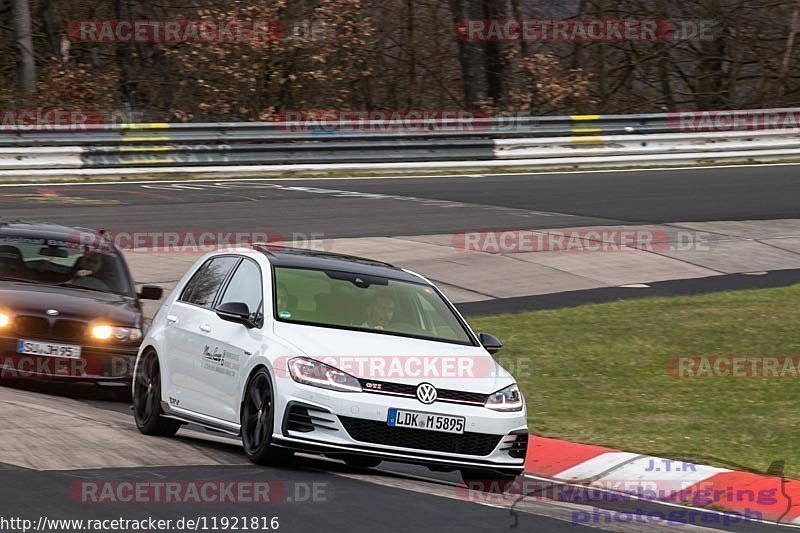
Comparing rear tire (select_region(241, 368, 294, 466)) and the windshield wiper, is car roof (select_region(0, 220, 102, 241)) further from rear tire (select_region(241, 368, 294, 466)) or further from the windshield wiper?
rear tire (select_region(241, 368, 294, 466))

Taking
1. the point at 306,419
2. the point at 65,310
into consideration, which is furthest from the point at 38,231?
the point at 306,419

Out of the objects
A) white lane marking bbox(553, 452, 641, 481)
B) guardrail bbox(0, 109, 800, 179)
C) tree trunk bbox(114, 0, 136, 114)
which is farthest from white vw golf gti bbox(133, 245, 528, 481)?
tree trunk bbox(114, 0, 136, 114)

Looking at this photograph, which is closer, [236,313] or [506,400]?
[506,400]

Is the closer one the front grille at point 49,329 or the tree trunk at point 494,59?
the front grille at point 49,329

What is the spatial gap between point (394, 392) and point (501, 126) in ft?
75.0

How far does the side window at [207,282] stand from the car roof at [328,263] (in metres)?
0.28

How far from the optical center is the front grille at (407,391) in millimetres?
8727

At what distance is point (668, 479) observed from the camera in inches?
371

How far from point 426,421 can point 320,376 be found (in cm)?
71

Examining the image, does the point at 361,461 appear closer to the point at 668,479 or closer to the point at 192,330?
the point at 192,330

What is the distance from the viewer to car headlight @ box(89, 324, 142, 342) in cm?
1288

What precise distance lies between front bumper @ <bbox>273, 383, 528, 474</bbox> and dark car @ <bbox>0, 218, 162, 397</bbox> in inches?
182

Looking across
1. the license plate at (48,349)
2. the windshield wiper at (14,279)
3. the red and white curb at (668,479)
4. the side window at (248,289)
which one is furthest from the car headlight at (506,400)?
the windshield wiper at (14,279)

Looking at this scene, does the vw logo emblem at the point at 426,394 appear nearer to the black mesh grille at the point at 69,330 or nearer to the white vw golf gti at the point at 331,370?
the white vw golf gti at the point at 331,370
